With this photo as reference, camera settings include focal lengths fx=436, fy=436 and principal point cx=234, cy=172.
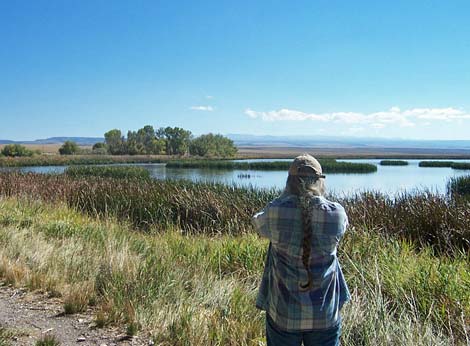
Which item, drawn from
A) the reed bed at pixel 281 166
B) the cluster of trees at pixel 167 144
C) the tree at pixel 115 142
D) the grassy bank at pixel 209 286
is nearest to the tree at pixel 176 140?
the cluster of trees at pixel 167 144

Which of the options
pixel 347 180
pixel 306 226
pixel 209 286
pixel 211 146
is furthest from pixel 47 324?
pixel 211 146

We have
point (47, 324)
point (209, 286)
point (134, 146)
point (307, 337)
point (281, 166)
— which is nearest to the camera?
point (307, 337)

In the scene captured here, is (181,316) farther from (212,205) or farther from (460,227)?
(212,205)

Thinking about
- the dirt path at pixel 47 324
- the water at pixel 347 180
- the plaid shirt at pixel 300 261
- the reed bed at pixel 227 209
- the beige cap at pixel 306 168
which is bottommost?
the water at pixel 347 180

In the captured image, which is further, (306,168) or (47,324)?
(47,324)

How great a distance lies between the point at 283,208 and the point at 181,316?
5.98 feet

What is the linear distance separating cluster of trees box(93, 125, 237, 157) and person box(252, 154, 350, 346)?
277 feet

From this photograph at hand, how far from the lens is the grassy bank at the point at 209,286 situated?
3334mm

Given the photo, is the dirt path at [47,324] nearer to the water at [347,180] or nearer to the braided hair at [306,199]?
the braided hair at [306,199]

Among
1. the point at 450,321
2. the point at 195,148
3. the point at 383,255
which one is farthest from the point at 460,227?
the point at 195,148

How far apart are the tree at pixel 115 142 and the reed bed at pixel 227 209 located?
7753 cm

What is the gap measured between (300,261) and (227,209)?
8776mm

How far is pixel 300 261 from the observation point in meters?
2.10

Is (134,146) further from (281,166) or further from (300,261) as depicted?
(300,261)
